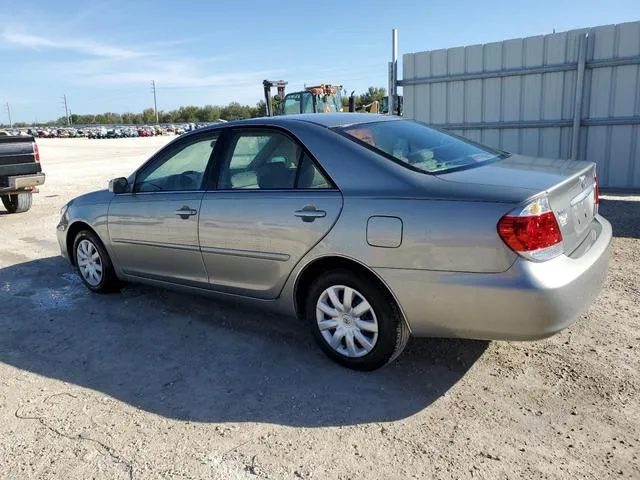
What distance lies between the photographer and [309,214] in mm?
3557

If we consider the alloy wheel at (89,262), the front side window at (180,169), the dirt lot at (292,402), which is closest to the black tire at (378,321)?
the dirt lot at (292,402)

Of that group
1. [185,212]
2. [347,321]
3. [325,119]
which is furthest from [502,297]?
[185,212]

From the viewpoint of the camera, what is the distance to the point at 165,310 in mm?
4941

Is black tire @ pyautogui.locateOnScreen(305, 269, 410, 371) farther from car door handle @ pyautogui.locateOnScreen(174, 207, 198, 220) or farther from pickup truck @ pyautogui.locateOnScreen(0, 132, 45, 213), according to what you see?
pickup truck @ pyautogui.locateOnScreen(0, 132, 45, 213)

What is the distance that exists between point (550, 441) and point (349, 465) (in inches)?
40.3

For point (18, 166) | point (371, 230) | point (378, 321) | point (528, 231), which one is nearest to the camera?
point (528, 231)

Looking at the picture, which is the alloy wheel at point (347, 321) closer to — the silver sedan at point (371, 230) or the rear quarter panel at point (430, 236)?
the silver sedan at point (371, 230)

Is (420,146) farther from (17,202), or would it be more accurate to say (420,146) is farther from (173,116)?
(173,116)

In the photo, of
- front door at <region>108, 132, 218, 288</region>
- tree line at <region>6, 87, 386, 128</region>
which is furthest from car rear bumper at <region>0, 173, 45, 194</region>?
tree line at <region>6, 87, 386, 128</region>

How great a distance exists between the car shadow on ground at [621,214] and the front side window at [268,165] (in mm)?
4661

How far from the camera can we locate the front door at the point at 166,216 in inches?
171

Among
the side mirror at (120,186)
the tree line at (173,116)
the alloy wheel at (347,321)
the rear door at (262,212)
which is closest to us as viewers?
the alloy wheel at (347,321)

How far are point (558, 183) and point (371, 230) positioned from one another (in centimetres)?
108

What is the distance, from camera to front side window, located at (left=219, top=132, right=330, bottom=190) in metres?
3.72
